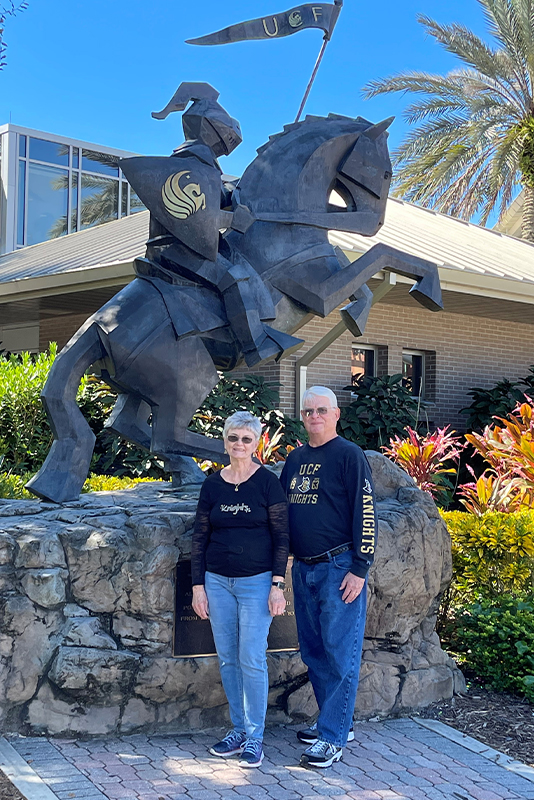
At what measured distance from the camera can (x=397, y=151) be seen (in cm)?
1928

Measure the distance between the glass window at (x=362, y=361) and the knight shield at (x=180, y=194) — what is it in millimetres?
9160

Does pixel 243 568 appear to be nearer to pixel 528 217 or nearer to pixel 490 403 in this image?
pixel 490 403

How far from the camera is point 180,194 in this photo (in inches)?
209

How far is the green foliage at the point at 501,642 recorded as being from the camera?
226 inches

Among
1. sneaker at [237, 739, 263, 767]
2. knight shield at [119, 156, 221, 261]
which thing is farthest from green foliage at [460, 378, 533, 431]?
sneaker at [237, 739, 263, 767]

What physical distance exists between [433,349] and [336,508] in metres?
11.2

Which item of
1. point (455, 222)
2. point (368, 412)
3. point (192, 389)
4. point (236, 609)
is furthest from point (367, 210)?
point (455, 222)

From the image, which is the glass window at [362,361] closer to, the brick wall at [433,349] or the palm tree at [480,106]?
the brick wall at [433,349]

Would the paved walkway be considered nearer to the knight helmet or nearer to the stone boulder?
the stone boulder

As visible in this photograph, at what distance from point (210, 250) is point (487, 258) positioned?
10329mm

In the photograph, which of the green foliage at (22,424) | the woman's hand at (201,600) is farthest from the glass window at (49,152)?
the woman's hand at (201,600)

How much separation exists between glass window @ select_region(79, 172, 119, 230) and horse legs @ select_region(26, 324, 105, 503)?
79.1ft

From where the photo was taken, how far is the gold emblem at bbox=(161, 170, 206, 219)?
5.29 m

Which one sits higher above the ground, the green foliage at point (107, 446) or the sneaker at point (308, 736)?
the green foliage at point (107, 446)
